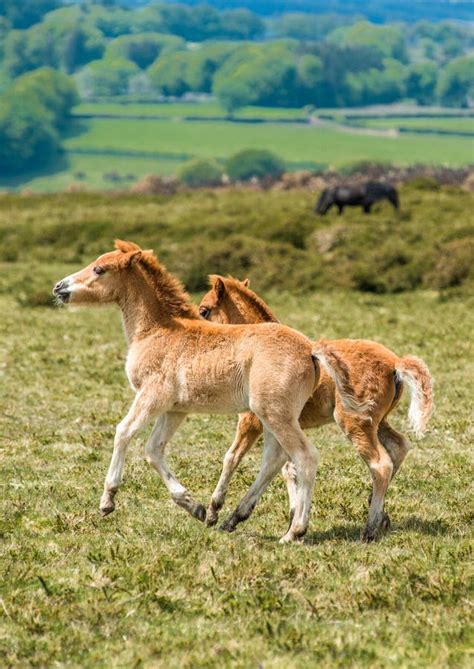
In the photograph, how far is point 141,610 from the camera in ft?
25.9

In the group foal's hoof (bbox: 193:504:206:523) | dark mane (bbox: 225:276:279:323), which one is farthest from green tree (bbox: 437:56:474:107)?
foal's hoof (bbox: 193:504:206:523)

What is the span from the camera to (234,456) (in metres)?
10.5

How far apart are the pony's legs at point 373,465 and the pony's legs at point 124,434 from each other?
1683 millimetres

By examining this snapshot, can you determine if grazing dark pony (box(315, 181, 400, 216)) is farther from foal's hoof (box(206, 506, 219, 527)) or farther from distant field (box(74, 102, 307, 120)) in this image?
distant field (box(74, 102, 307, 120))

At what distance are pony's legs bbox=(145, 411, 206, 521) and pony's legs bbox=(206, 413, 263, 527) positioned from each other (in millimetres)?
427

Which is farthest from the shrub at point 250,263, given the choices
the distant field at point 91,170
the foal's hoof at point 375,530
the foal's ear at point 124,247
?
the distant field at point 91,170

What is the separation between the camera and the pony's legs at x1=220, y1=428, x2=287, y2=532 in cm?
996

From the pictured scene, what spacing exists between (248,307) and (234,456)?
5.03 ft

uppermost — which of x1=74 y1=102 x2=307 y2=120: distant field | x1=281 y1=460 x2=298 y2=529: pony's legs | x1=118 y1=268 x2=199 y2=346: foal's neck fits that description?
x1=118 y1=268 x2=199 y2=346: foal's neck

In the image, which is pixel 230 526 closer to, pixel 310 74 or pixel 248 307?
pixel 248 307

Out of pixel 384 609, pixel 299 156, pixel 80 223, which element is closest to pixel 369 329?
pixel 384 609

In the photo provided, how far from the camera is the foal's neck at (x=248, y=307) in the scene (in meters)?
11.2

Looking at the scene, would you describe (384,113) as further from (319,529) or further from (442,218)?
(319,529)

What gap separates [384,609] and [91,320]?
19.5 meters
